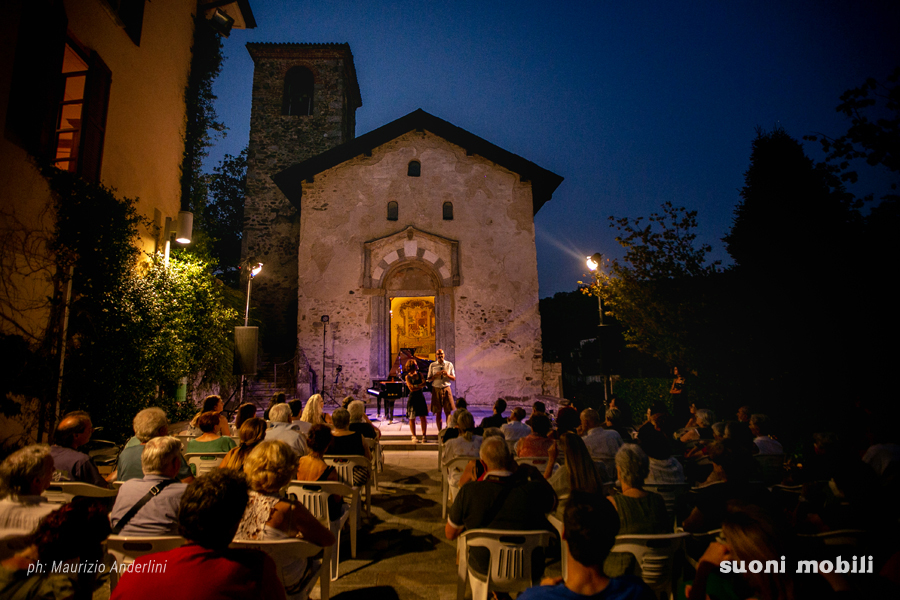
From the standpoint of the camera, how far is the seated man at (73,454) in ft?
10.2

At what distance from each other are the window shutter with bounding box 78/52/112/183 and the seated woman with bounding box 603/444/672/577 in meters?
8.07

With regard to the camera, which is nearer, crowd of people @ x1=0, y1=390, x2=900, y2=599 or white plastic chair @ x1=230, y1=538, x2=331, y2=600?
crowd of people @ x1=0, y1=390, x2=900, y2=599

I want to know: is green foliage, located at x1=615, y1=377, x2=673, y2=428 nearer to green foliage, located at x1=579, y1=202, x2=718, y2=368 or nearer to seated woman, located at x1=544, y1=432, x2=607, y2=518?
green foliage, located at x1=579, y1=202, x2=718, y2=368

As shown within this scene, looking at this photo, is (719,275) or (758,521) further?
(719,275)

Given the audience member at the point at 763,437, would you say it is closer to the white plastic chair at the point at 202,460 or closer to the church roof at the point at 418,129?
the white plastic chair at the point at 202,460

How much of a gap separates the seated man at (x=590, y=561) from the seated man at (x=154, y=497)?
76.5 inches

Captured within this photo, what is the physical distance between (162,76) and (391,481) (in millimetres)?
9126

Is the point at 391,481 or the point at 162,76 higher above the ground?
the point at 162,76

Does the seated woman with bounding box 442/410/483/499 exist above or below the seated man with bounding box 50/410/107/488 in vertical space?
below

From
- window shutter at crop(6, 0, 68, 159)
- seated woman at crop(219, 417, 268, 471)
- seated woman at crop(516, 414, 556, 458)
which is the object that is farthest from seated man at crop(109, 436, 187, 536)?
window shutter at crop(6, 0, 68, 159)

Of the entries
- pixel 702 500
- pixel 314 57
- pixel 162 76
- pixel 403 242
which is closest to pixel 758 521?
pixel 702 500

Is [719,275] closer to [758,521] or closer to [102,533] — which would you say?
[758,521]

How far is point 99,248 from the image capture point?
6.51 m

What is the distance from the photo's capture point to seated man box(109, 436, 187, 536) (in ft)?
7.60
